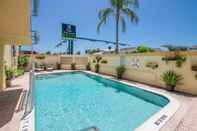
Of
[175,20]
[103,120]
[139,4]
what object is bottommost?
[103,120]

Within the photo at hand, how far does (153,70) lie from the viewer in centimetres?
1098

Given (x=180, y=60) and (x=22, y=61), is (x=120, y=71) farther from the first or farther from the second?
(x=22, y=61)

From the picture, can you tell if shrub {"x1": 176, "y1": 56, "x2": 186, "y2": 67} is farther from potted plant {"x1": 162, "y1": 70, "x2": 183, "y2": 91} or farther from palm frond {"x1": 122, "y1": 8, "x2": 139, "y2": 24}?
palm frond {"x1": 122, "y1": 8, "x2": 139, "y2": 24}

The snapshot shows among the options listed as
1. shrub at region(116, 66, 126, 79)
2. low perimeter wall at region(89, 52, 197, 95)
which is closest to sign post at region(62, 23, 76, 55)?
low perimeter wall at region(89, 52, 197, 95)

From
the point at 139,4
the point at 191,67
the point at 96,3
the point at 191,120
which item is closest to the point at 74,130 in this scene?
the point at 191,120

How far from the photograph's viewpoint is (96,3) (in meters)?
19.0

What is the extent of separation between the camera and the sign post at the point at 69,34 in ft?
90.9

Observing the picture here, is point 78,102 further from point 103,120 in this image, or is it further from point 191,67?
point 191,67

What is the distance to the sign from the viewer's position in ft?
90.7

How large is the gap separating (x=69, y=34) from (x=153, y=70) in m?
20.7

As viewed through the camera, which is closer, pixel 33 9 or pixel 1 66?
pixel 33 9

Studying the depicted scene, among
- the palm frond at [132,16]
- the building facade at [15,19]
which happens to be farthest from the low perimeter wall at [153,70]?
the building facade at [15,19]

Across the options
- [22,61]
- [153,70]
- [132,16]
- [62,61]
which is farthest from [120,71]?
[22,61]

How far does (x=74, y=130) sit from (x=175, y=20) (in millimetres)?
17781
